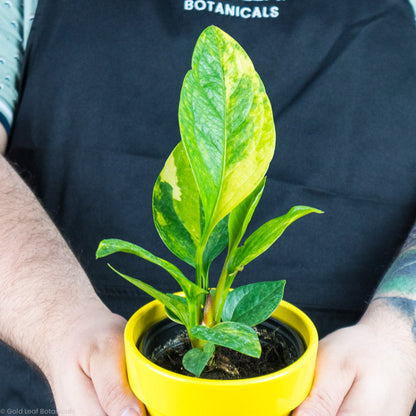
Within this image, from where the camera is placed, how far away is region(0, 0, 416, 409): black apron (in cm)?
68

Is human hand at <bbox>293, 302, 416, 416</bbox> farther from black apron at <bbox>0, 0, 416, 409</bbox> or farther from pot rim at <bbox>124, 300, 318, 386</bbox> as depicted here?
black apron at <bbox>0, 0, 416, 409</bbox>

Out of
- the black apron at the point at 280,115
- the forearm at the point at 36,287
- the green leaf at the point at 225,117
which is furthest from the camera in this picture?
the black apron at the point at 280,115

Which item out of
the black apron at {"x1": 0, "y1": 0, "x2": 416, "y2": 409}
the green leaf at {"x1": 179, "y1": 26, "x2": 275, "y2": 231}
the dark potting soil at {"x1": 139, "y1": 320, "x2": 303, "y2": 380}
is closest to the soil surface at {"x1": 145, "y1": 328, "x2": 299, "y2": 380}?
the dark potting soil at {"x1": 139, "y1": 320, "x2": 303, "y2": 380}

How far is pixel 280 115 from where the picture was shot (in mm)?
688

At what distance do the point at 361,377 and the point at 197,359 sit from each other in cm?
15

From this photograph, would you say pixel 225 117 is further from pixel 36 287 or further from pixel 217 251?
pixel 36 287

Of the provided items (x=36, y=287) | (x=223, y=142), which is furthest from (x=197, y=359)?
(x=36, y=287)

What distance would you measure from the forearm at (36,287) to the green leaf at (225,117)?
0.24 m

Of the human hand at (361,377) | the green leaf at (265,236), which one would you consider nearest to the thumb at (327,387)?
the human hand at (361,377)

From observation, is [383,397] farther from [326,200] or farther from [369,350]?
[326,200]

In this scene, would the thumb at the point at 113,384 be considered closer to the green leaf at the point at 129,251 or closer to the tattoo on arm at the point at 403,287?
the green leaf at the point at 129,251

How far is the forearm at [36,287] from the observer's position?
0.45 meters

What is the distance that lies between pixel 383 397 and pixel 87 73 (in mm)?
552

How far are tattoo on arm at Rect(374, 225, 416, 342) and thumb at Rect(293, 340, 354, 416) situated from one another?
0.60ft
